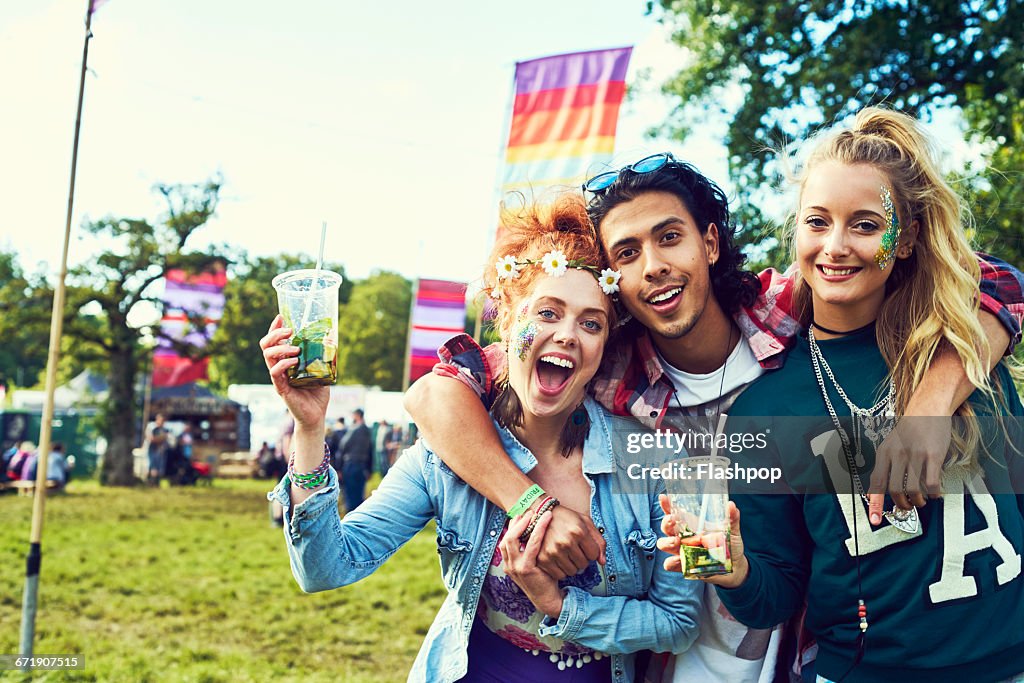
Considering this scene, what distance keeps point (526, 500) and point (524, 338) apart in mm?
451

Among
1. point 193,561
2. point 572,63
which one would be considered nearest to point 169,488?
point 193,561

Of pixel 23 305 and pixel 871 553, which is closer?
pixel 871 553

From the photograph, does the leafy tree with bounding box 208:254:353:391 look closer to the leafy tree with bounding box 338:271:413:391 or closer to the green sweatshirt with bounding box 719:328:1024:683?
the leafy tree with bounding box 338:271:413:391

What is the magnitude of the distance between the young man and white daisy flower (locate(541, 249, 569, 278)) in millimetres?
150

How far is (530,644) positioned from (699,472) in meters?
0.80

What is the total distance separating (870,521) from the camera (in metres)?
2.18

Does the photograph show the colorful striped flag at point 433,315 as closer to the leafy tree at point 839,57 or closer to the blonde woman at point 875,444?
the leafy tree at point 839,57

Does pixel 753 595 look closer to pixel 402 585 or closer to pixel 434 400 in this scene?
pixel 434 400

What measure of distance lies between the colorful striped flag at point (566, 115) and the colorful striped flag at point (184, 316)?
1660 cm

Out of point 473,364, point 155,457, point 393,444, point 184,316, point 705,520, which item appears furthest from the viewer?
point 155,457

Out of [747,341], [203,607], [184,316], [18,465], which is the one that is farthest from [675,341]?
[18,465]

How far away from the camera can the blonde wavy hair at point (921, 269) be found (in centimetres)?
222

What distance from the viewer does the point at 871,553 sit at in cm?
218

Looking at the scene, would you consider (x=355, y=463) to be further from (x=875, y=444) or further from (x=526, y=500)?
(x=875, y=444)
